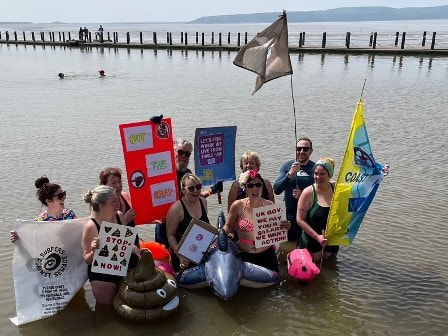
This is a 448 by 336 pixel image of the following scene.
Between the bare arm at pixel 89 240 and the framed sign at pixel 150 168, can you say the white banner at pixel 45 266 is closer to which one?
the bare arm at pixel 89 240

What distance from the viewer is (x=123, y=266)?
5.29 meters

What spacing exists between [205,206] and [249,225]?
0.64m

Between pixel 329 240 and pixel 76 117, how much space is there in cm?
1312

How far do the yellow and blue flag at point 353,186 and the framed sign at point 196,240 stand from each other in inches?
61.9

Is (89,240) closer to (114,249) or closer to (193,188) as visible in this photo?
(114,249)

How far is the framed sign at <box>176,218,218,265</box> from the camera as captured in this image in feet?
18.7

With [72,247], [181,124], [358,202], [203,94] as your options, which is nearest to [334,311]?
[358,202]

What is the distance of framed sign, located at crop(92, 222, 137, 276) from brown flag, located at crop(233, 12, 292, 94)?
9.89 feet

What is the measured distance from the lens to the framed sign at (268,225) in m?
5.86

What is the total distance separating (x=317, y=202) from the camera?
6.32 m

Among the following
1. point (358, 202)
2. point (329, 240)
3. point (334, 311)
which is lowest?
point (334, 311)

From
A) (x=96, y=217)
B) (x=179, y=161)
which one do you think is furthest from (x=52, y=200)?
(x=179, y=161)

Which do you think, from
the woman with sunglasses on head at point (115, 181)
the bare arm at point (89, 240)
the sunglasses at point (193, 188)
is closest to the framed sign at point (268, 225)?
the sunglasses at point (193, 188)

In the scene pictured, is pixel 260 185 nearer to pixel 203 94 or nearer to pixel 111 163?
pixel 111 163
